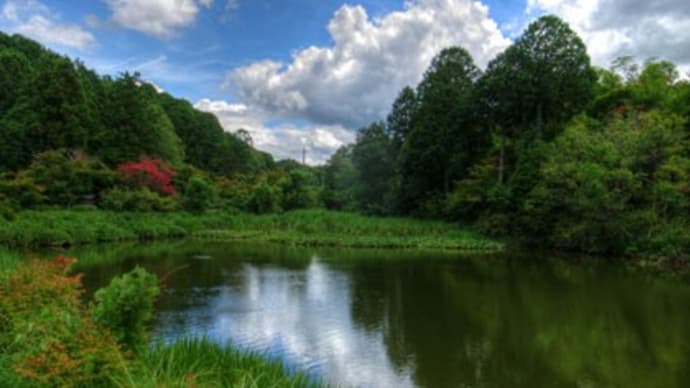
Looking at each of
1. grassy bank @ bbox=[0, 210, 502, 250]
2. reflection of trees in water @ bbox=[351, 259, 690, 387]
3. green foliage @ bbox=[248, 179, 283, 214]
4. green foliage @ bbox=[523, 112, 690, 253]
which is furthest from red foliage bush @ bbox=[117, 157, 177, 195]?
green foliage @ bbox=[523, 112, 690, 253]

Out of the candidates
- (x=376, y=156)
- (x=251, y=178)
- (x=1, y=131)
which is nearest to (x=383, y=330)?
(x=376, y=156)

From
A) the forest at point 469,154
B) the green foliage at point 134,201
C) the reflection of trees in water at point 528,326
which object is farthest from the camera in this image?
the green foliage at point 134,201

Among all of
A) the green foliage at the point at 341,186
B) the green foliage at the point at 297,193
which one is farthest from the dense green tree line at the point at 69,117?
the green foliage at the point at 341,186

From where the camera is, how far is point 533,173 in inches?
888

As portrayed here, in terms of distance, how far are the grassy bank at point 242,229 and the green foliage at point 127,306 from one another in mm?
18470

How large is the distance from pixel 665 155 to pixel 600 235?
3.90 metres

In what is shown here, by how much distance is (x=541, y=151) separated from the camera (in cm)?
2233

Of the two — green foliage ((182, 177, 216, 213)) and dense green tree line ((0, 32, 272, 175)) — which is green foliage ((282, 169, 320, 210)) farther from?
dense green tree line ((0, 32, 272, 175))

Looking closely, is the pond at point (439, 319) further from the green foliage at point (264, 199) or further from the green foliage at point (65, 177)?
the green foliage at point (264, 199)

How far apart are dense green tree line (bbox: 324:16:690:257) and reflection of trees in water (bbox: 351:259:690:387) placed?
4738 millimetres

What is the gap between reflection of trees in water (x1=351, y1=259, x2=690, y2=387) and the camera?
6.48 meters

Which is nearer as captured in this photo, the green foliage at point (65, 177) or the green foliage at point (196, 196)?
the green foliage at point (65, 177)

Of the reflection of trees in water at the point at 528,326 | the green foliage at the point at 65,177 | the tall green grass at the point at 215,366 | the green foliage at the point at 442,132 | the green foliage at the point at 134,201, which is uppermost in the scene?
the green foliage at the point at 442,132

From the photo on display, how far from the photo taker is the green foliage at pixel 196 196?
95.4 feet
